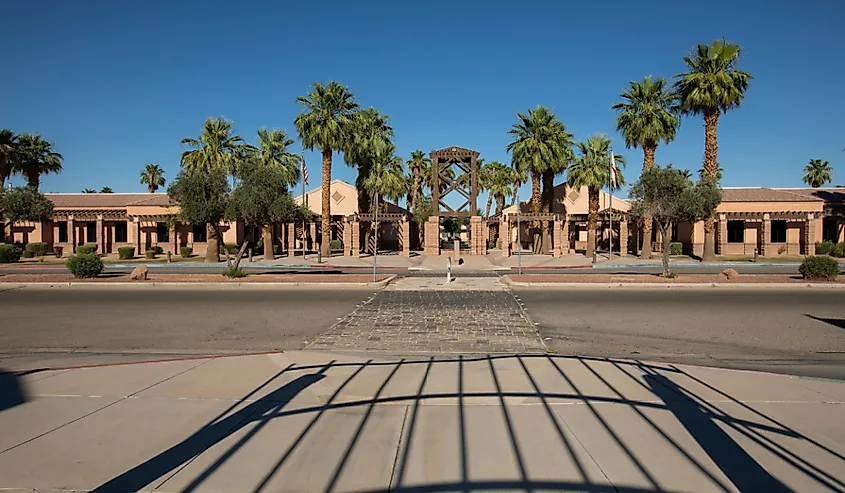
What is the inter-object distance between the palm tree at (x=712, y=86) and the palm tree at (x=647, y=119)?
106 inches

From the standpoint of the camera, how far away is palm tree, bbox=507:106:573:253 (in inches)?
1784

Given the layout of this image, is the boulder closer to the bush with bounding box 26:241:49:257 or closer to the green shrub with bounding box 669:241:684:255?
the bush with bounding box 26:241:49:257

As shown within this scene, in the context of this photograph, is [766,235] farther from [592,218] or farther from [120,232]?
[120,232]

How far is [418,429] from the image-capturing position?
213 inches

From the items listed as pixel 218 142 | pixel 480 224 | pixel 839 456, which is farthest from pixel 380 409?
→ pixel 480 224

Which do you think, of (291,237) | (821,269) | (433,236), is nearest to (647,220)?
(433,236)

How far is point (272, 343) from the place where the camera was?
10.3 metres

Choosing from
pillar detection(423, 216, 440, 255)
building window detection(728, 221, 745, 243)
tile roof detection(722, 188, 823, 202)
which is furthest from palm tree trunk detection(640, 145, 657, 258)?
pillar detection(423, 216, 440, 255)

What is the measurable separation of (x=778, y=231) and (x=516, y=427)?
5122cm

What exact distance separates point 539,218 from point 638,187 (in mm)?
19479

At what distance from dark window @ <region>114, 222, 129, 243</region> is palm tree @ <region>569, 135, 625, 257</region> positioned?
41543 millimetres

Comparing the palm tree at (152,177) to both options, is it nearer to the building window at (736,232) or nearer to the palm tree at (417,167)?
the palm tree at (417,167)

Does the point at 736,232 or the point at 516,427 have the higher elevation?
the point at 736,232

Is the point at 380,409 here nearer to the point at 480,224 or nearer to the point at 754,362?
the point at 754,362
